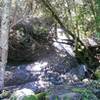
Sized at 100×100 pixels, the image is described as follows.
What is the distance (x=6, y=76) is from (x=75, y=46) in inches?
109

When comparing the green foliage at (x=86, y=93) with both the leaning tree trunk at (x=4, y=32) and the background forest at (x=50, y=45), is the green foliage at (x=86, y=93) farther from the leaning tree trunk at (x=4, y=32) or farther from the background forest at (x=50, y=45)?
the leaning tree trunk at (x=4, y=32)

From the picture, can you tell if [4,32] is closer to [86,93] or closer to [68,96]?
[68,96]

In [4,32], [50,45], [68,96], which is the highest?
[4,32]

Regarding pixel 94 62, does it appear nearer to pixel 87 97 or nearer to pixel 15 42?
pixel 15 42

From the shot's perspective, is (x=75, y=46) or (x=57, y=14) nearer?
(x=57, y=14)

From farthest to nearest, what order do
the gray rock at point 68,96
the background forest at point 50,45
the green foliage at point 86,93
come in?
the background forest at point 50,45, the green foliage at point 86,93, the gray rock at point 68,96

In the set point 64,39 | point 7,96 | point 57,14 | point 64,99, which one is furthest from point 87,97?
point 64,39

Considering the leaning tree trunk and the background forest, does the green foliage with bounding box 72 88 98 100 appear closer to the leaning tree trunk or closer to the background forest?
the background forest

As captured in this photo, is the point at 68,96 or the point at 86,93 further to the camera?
the point at 86,93

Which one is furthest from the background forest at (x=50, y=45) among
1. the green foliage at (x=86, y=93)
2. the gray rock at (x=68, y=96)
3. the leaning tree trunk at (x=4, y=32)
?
the gray rock at (x=68, y=96)

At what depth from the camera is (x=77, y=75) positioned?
8555 millimetres

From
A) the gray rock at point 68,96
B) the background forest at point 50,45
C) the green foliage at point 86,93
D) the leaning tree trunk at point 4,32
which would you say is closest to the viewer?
the gray rock at point 68,96

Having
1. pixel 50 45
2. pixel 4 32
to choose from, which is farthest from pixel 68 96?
pixel 50 45

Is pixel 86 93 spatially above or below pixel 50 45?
below
